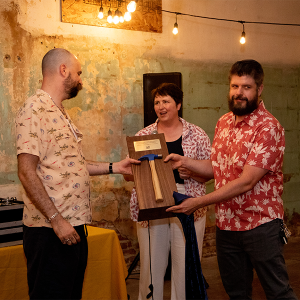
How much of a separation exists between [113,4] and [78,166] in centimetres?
252

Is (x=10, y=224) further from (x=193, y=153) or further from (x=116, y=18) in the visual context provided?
(x=116, y=18)

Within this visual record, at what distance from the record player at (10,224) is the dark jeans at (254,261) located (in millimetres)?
1382

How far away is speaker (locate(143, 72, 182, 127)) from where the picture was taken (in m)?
3.62

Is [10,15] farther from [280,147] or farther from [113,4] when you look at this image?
[280,147]

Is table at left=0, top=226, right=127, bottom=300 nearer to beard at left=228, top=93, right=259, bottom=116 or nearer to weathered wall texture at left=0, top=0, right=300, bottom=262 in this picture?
weathered wall texture at left=0, top=0, right=300, bottom=262

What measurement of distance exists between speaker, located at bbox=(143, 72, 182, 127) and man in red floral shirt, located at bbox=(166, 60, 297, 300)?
1.52 meters

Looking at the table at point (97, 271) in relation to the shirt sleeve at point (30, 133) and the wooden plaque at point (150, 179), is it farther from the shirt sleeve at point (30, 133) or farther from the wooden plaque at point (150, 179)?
the shirt sleeve at point (30, 133)

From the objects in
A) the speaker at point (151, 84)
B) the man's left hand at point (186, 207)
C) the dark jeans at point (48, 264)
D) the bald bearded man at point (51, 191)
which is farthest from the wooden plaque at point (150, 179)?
the speaker at point (151, 84)

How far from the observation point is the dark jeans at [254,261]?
1.89 meters

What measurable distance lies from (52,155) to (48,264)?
563 mm

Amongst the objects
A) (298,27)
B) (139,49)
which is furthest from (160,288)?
(298,27)

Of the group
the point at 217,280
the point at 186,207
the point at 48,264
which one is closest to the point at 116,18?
the point at 186,207

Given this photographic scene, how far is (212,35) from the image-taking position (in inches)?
173

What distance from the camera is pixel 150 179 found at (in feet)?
7.06
